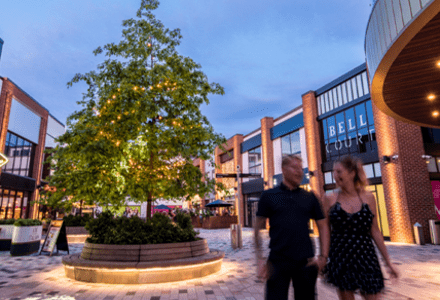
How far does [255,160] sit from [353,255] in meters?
26.9

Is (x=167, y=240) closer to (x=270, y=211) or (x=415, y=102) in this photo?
(x=270, y=211)

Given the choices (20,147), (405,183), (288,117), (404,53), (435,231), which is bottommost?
(435,231)

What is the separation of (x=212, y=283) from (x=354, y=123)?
15044 mm

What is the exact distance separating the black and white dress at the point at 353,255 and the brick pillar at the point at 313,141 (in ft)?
58.3

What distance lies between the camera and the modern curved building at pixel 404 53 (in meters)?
4.85

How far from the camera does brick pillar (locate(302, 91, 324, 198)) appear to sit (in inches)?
785

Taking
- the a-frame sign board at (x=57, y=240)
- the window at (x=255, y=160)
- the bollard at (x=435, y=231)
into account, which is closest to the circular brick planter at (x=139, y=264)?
the a-frame sign board at (x=57, y=240)


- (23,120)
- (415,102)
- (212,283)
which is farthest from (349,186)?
(23,120)

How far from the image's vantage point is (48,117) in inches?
1214

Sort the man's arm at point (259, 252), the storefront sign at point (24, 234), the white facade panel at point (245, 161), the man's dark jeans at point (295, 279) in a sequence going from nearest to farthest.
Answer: the man's dark jeans at point (295, 279) < the man's arm at point (259, 252) < the storefront sign at point (24, 234) < the white facade panel at point (245, 161)

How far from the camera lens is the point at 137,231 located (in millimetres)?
7504

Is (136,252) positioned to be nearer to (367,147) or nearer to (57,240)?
(57,240)

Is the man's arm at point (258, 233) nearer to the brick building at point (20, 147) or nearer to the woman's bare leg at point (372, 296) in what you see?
the woman's bare leg at point (372, 296)

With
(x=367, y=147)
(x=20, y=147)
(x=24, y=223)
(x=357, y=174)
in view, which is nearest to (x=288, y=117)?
(x=367, y=147)
